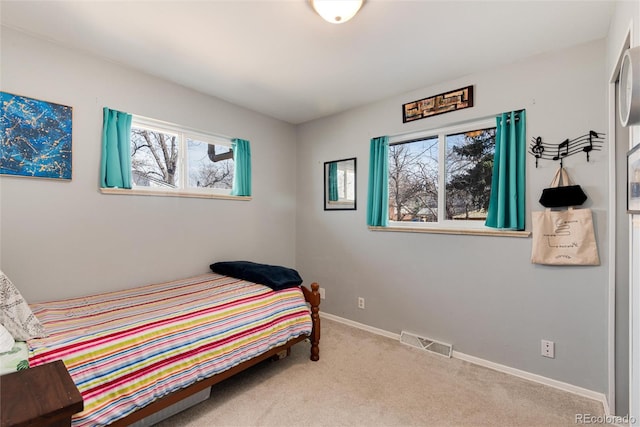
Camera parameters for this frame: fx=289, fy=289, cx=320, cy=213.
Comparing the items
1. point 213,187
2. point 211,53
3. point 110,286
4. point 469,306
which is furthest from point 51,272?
point 469,306

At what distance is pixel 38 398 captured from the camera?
941 mm

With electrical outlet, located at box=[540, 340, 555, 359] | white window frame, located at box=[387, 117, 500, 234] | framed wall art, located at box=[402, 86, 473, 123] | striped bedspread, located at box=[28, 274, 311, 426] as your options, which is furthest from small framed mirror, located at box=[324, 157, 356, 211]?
electrical outlet, located at box=[540, 340, 555, 359]

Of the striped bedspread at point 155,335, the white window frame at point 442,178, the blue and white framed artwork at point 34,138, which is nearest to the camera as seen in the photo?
the striped bedspread at point 155,335

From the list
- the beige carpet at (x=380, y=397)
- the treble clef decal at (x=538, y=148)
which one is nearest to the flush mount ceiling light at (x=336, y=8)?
the treble clef decal at (x=538, y=148)

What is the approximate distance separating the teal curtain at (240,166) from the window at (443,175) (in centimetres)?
160

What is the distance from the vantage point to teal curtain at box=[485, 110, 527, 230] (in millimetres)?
2225

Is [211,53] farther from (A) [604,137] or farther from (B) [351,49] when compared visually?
(A) [604,137]

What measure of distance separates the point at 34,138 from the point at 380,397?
117 inches

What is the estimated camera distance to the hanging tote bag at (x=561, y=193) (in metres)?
1.96

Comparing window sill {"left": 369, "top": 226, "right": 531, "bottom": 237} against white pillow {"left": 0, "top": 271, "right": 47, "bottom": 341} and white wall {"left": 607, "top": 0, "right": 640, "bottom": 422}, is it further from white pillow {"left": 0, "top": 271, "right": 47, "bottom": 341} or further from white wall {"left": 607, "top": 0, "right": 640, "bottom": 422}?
white pillow {"left": 0, "top": 271, "right": 47, "bottom": 341}

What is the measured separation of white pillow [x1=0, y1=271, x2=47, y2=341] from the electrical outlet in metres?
3.15

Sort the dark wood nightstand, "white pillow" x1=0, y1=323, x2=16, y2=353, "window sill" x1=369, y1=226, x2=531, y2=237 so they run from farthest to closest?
"window sill" x1=369, y1=226, x2=531, y2=237, "white pillow" x1=0, y1=323, x2=16, y2=353, the dark wood nightstand

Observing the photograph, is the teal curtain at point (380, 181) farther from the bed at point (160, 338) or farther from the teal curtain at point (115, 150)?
the teal curtain at point (115, 150)

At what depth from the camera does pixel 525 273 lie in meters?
2.24
